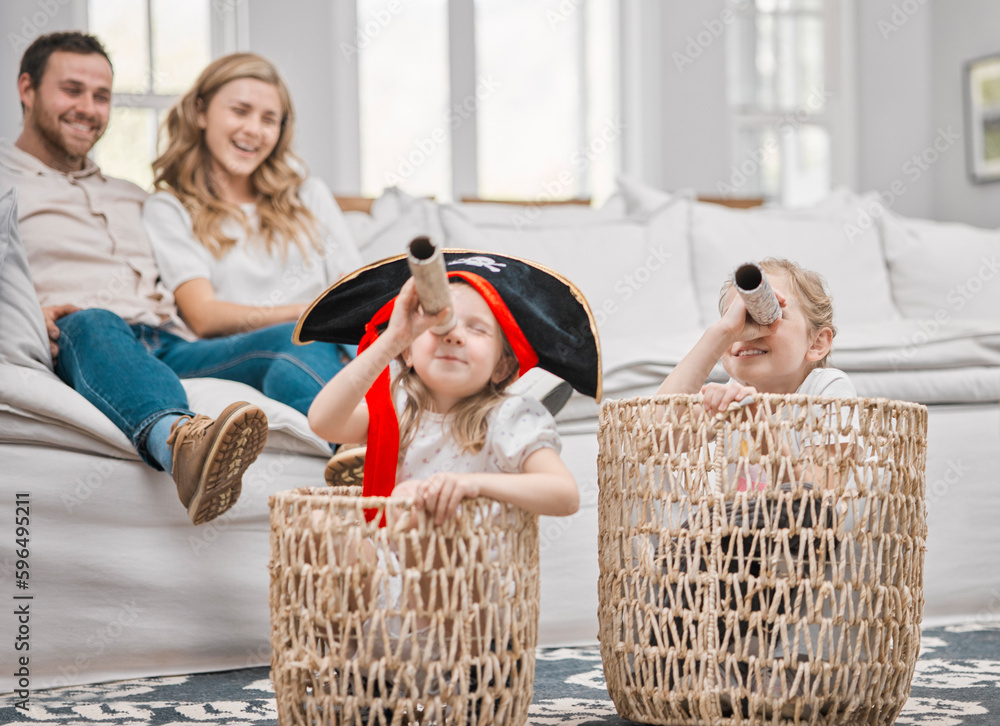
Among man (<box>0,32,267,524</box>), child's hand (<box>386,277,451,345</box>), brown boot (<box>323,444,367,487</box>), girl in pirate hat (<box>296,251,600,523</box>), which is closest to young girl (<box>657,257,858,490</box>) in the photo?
girl in pirate hat (<box>296,251,600,523</box>)

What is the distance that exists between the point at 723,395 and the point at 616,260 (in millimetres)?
1372

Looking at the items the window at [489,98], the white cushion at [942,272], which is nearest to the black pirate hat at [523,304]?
the white cushion at [942,272]

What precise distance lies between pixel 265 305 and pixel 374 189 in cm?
170

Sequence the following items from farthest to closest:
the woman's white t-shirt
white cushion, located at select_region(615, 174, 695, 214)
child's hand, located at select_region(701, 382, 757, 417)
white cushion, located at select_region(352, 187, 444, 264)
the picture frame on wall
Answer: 1. the picture frame on wall
2. white cushion, located at select_region(615, 174, 695, 214)
3. white cushion, located at select_region(352, 187, 444, 264)
4. the woman's white t-shirt
5. child's hand, located at select_region(701, 382, 757, 417)

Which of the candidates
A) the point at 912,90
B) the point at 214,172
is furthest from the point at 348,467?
the point at 912,90

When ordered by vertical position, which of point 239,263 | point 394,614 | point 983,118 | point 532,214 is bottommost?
point 394,614

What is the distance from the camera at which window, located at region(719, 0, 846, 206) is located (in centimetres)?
388

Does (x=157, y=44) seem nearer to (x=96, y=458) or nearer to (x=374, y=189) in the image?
(x=374, y=189)

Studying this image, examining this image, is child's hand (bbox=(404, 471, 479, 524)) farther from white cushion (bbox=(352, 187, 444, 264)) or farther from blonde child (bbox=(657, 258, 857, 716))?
white cushion (bbox=(352, 187, 444, 264))

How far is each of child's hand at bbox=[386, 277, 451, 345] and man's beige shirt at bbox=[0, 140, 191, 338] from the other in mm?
908

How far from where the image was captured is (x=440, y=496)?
2.80 ft

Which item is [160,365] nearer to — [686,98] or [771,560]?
[771,560]

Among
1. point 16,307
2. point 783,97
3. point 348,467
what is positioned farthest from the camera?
point 783,97

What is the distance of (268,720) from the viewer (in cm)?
107
